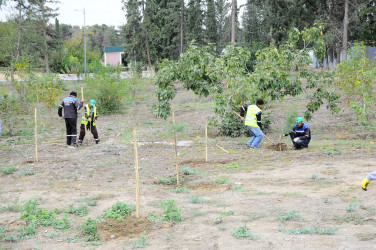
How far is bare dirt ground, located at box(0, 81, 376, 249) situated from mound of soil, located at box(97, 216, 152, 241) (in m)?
0.01

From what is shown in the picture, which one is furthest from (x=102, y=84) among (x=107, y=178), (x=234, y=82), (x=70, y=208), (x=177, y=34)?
(x=177, y=34)

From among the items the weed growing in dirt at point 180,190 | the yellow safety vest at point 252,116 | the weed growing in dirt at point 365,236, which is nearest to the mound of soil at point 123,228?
the weed growing in dirt at point 180,190

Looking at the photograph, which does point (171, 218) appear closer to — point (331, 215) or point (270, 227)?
point (270, 227)

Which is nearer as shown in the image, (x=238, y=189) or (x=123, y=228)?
(x=123, y=228)

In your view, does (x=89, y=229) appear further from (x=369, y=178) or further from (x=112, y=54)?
(x=112, y=54)

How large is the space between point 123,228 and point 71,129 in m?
8.86

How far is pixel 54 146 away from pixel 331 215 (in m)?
10.5

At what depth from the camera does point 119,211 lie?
7.14m

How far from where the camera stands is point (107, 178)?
1030cm

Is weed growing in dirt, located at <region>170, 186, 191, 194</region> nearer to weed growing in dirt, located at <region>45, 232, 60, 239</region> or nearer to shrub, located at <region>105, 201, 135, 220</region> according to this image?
shrub, located at <region>105, 201, 135, 220</region>

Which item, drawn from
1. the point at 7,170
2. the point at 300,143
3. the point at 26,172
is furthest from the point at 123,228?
the point at 300,143

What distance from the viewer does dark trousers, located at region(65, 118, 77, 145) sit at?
14.7 metres

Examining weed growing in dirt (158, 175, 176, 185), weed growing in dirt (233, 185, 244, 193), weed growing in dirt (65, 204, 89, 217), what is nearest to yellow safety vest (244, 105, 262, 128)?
weed growing in dirt (158, 175, 176, 185)

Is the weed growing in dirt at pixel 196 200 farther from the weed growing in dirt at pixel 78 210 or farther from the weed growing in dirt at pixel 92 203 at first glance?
the weed growing in dirt at pixel 78 210
